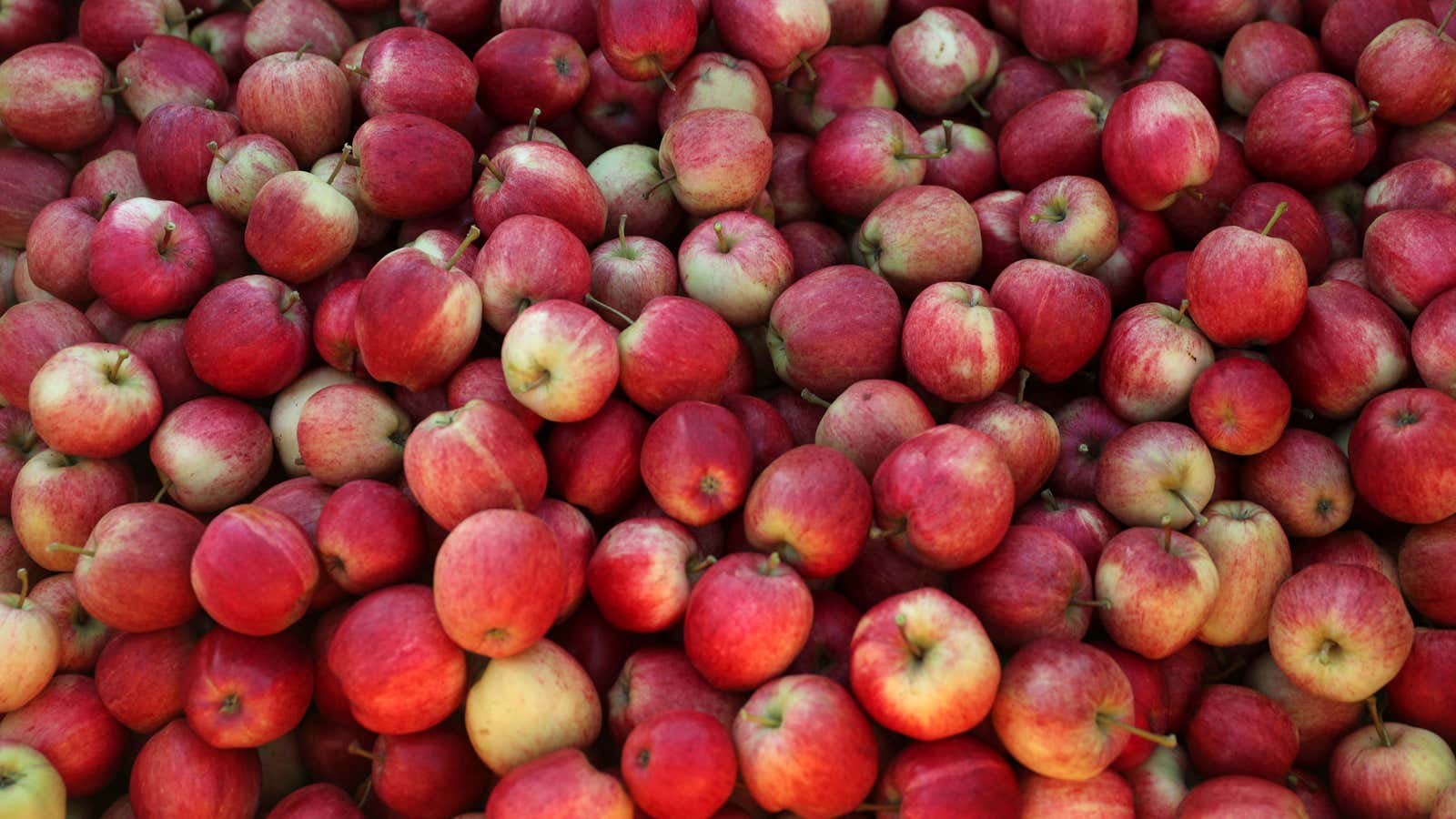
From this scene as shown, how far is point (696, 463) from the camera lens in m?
1.96

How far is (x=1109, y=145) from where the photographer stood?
2.60m

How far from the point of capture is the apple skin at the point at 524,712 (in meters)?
1.81

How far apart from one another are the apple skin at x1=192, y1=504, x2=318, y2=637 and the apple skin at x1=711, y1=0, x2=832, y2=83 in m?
1.71

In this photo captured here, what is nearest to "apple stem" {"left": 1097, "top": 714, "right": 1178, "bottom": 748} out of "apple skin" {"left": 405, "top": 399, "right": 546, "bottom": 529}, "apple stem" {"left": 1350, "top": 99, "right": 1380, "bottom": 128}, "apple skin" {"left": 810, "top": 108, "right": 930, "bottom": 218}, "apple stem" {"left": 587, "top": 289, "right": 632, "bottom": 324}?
"apple skin" {"left": 405, "top": 399, "right": 546, "bottom": 529}

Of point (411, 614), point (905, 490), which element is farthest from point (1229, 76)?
point (411, 614)

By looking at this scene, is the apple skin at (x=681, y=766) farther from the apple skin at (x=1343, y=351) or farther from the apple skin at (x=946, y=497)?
the apple skin at (x=1343, y=351)

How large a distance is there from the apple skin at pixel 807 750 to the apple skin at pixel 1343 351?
4.23 feet

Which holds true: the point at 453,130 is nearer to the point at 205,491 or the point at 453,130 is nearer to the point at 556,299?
the point at 556,299

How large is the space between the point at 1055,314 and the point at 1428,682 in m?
1.00

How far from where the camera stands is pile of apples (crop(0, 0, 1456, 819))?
1815 mm

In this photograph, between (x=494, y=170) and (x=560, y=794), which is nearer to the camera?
(x=560, y=794)

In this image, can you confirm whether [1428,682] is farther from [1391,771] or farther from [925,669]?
[925,669]

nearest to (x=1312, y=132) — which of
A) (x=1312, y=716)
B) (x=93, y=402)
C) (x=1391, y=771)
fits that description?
(x=1312, y=716)

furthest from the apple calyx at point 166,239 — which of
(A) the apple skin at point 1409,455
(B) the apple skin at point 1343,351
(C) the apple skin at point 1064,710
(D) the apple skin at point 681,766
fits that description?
(A) the apple skin at point 1409,455
